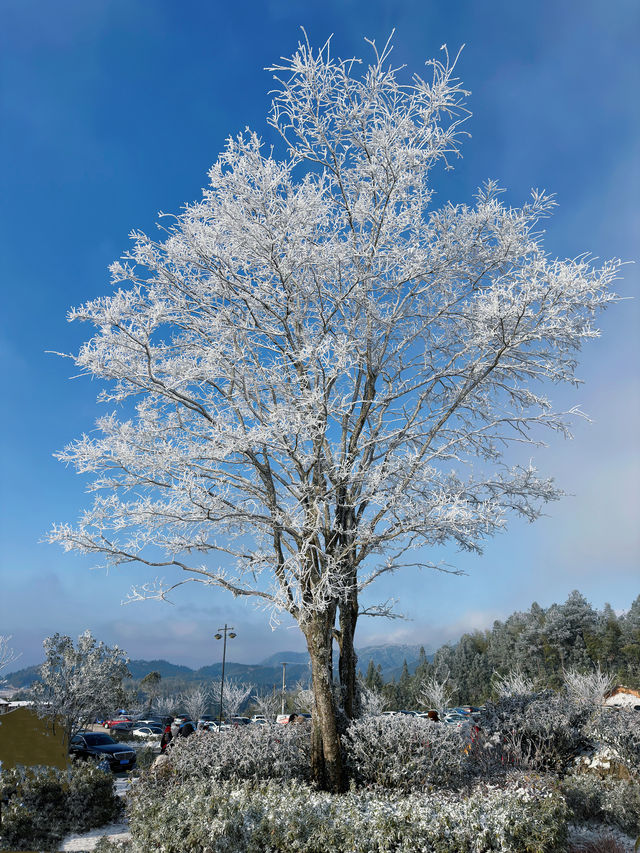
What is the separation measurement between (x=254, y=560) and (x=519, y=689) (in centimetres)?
1708

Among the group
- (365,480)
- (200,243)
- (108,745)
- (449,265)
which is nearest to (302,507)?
(365,480)

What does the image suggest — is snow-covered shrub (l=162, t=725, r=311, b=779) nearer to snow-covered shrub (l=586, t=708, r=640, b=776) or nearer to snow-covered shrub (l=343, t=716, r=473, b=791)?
snow-covered shrub (l=343, t=716, r=473, b=791)

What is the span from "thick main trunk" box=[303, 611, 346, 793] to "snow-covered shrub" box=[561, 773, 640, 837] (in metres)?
2.86

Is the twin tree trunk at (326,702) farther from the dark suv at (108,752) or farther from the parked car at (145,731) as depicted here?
the parked car at (145,731)

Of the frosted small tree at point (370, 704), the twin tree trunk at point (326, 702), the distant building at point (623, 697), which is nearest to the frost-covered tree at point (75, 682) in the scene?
the frosted small tree at point (370, 704)

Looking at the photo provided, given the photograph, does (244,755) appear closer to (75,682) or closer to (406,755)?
(406,755)

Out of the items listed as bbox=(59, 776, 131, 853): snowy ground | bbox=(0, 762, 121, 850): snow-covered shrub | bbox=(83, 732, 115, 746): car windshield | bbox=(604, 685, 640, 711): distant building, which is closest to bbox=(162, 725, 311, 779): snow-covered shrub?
bbox=(59, 776, 131, 853): snowy ground

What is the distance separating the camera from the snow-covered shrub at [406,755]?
712 centimetres

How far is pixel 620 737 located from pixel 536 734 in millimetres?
1961

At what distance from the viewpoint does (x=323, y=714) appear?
783 cm

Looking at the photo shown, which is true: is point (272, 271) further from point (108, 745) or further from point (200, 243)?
point (108, 745)

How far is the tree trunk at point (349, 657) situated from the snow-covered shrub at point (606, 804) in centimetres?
325

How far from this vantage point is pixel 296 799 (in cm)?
550

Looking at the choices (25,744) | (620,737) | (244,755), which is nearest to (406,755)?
(244,755)
